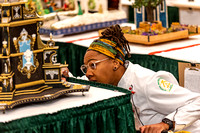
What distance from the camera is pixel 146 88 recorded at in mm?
2002

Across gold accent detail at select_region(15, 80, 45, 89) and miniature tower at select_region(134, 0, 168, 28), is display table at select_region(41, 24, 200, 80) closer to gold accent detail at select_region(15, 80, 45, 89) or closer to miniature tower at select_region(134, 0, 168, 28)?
miniature tower at select_region(134, 0, 168, 28)

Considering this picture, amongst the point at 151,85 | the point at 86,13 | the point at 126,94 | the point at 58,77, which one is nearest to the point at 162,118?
→ the point at 151,85

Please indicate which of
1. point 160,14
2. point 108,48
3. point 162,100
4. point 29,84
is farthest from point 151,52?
point 29,84

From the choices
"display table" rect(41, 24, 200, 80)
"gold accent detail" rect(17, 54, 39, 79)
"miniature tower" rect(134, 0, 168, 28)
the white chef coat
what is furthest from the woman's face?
"miniature tower" rect(134, 0, 168, 28)

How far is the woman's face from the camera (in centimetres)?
209

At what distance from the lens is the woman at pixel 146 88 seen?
1.94 meters

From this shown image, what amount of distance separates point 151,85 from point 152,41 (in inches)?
52.8

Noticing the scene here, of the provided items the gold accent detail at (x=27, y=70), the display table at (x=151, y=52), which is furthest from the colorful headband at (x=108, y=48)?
the display table at (x=151, y=52)

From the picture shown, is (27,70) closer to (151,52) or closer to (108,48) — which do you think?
(108,48)

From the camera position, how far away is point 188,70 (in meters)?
2.67

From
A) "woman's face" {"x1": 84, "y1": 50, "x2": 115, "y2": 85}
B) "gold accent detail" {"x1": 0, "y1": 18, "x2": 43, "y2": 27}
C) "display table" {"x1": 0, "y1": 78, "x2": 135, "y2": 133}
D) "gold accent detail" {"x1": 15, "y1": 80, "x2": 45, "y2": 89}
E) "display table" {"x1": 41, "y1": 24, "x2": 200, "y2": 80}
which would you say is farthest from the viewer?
"display table" {"x1": 41, "y1": 24, "x2": 200, "y2": 80}

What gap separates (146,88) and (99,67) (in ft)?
0.84

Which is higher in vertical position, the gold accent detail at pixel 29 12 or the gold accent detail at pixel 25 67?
the gold accent detail at pixel 29 12

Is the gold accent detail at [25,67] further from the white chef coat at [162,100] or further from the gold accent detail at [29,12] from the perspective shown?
the white chef coat at [162,100]
